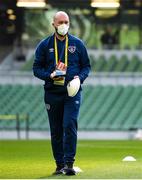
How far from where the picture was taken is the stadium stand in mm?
33344

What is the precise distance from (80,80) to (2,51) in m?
25.9

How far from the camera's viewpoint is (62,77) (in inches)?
504

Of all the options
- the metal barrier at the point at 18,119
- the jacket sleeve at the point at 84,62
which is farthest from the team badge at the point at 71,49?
the metal barrier at the point at 18,119

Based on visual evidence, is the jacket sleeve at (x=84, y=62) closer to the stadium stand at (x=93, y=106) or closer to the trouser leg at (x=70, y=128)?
the trouser leg at (x=70, y=128)

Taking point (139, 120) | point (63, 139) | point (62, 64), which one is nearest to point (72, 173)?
point (63, 139)

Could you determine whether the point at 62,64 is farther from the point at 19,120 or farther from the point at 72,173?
the point at 19,120

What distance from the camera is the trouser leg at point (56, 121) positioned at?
1296 cm

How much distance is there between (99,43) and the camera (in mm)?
37656

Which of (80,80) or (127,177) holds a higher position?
(80,80)

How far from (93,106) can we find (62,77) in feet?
73.5

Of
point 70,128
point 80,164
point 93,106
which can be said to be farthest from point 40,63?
point 93,106

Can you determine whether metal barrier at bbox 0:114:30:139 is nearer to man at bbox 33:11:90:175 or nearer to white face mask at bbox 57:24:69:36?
man at bbox 33:11:90:175

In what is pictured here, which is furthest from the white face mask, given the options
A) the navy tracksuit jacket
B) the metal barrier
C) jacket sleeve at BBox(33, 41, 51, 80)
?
the metal barrier

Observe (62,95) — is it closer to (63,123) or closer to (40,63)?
(63,123)
